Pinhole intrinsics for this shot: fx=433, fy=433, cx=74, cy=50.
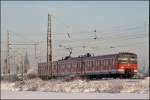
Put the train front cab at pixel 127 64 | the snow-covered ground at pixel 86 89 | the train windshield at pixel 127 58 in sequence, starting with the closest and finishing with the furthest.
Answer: the snow-covered ground at pixel 86 89 < the train front cab at pixel 127 64 < the train windshield at pixel 127 58

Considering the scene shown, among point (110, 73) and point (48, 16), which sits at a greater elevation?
point (48, 16)

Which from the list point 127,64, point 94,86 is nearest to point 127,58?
point 127,64

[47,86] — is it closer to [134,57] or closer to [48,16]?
[48,16]

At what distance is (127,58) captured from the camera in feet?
155

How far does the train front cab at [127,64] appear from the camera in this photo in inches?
1790

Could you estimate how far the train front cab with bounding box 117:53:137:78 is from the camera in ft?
149

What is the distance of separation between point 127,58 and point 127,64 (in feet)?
2.35

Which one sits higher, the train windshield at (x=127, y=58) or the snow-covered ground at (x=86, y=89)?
the train windshield at (x=127, y=58)

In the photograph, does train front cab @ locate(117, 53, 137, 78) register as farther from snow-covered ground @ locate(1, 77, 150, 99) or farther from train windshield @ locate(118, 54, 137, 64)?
snow-covered ground @ locate(1, 77, 150, 99)

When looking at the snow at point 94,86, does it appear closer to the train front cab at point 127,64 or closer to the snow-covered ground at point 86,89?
the snow-covered ground at point 86,89

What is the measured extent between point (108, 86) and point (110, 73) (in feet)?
49.1

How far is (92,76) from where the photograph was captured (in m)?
47.9

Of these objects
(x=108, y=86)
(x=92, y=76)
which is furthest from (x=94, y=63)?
(x=108, y=86)

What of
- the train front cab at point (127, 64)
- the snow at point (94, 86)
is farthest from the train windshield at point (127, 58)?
the snow at point (94, 86)
